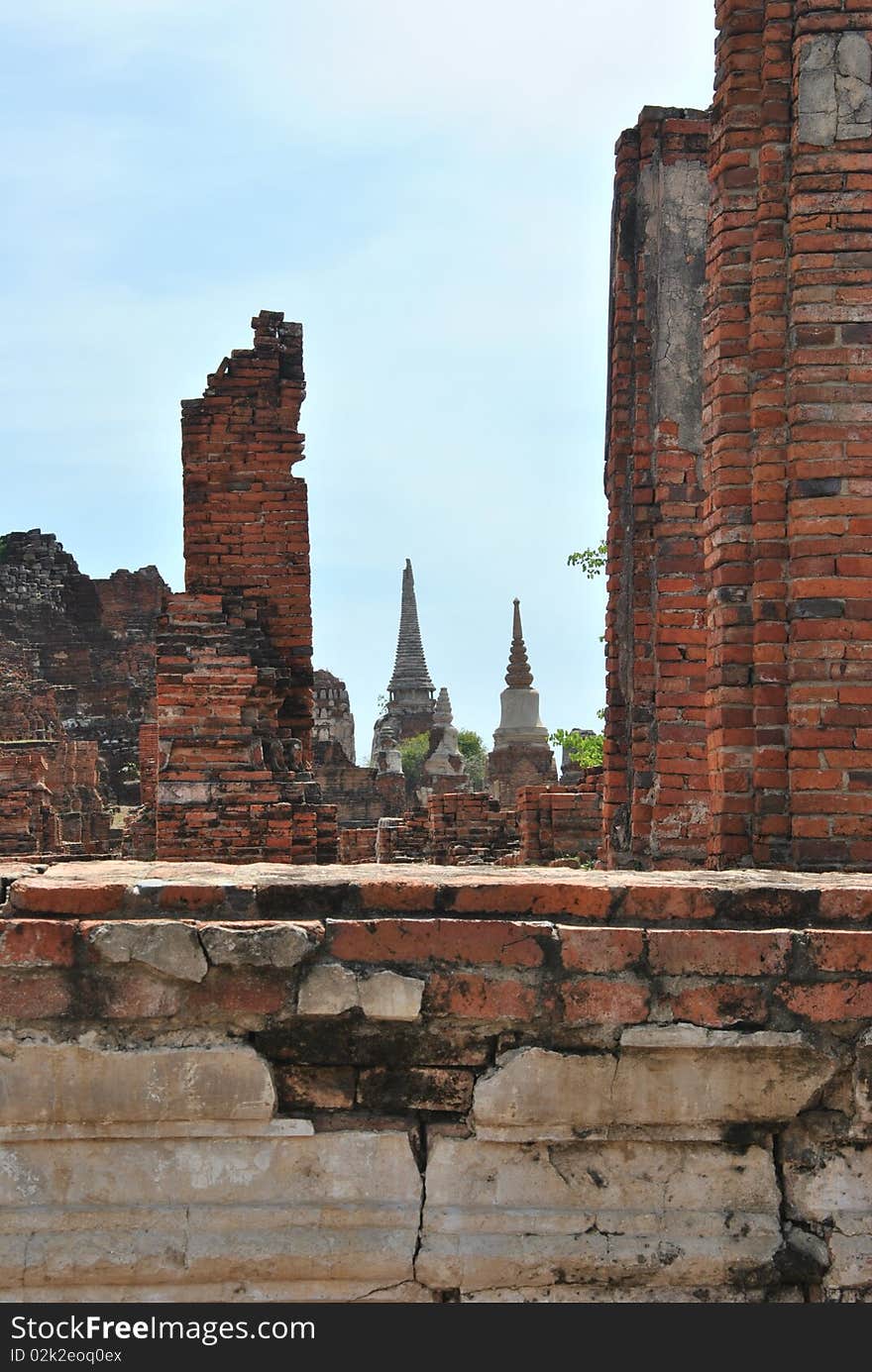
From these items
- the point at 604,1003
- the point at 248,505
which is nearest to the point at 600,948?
the point at 604,1003

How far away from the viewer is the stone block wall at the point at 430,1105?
327 cm

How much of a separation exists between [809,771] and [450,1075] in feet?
6.75

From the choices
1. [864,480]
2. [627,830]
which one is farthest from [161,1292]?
[627,830]

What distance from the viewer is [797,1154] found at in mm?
3379

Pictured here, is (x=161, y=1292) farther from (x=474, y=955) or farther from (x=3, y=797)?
(x=3, y=797)

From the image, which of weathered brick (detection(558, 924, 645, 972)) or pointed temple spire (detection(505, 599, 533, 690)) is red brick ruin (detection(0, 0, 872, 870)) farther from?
pointed temple spire (detection(505, 599, 533, 690))

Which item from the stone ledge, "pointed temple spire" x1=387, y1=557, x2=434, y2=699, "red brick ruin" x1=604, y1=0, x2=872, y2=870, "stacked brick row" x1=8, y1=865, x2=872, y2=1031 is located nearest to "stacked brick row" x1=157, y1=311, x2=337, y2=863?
"red brick ruin" x1=604, y1=0, x2=872, y2=870

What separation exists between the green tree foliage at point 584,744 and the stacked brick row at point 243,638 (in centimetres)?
754

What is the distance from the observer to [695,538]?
302 inches

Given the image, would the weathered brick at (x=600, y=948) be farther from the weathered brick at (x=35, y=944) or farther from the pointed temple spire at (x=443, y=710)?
the pointed temple spire at (x=443, y=710)

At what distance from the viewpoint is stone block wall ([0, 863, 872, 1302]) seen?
10.7 ft

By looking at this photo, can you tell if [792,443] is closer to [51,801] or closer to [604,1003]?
[604,1003]

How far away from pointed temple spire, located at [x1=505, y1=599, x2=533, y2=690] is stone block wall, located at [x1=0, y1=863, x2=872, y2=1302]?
3313cm

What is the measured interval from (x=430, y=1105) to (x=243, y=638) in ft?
21.5
